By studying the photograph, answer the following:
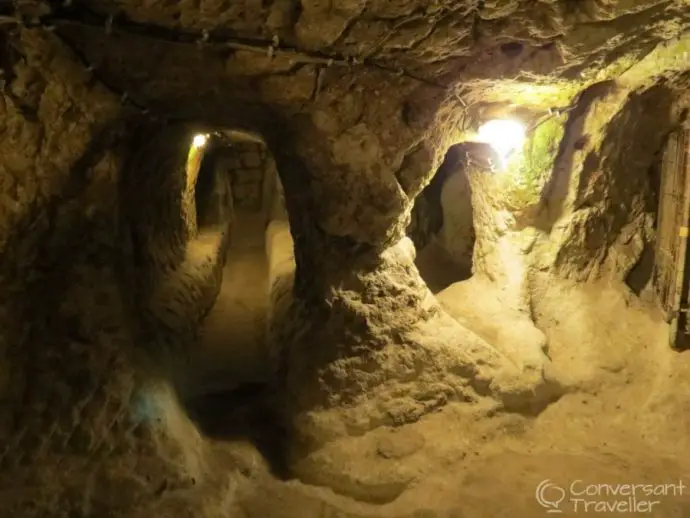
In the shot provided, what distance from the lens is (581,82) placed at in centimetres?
412

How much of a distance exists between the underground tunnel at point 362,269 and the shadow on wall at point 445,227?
2.78 m

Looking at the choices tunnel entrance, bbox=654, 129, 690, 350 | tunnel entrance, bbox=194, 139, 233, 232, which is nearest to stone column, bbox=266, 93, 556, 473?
tunnel entrance, bbox=654, 129, 690, 350

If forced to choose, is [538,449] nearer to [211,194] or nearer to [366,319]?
[366,319]

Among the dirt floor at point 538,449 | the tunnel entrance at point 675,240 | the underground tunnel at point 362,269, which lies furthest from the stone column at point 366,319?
the tunnel entrance at point 675,240

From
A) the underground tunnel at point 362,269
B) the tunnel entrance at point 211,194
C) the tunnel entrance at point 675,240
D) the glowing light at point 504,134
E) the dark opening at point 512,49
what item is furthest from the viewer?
the tunnel entrance at point 211,194

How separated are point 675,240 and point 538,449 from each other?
2019 millimetres

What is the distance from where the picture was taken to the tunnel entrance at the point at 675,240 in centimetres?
438

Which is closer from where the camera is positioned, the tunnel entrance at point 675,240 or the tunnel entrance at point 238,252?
the tunnel entrance at point 675,240

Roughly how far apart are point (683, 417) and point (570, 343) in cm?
96

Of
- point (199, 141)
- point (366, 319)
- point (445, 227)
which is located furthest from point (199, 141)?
point (366, 319)

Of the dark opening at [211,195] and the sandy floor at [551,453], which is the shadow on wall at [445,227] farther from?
the sandy floor at [551,453]

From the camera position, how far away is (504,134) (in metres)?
4.88

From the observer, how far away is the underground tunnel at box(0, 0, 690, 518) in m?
3.19

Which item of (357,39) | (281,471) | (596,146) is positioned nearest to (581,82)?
(596,146)
